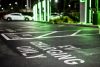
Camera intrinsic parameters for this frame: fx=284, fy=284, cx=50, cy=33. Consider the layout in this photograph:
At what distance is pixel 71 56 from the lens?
32.9 feet

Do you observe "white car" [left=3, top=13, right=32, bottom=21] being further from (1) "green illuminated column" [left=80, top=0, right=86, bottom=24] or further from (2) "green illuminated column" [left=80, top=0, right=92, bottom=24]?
(2) "green illuminated column" [left=80, top=0, right=92, bottom=24]

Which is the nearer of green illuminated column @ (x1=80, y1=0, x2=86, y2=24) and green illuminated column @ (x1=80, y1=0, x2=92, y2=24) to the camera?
green illuminated column @ (x1=80, y1=0, x2=92, y2=24)

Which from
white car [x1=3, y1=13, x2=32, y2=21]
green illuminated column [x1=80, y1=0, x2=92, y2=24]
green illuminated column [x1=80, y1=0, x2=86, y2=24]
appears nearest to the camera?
green illuminated column [x1=80, y1=0, x2=92, y2=24]

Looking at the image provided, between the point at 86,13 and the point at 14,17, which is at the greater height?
the point at 86,13

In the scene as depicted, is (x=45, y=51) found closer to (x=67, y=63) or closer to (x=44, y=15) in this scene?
(x=67, y=63)

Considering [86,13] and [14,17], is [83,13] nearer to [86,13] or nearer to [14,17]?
[86,13]

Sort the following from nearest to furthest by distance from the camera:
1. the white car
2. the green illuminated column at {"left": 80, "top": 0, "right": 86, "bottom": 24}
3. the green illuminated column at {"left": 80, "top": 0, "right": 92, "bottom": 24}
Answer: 1. the green illuminated column at {"left": 80, "top": 0, "right": 92, "bottom": 24}
2. the green illuminated column at {"left": 80, "top": 0, "right": 86, "bottom": 24}
3. the white car

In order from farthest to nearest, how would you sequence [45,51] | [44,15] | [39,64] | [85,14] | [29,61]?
[44,15], [85,14], [45,51], [29,61], [39,64]

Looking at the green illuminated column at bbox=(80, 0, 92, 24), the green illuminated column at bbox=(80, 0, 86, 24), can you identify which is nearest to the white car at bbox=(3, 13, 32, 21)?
the green illuminated column at bbox=(80, 0, 86, 24)

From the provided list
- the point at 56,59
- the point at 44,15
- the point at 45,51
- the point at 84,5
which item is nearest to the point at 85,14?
the point at 84,5

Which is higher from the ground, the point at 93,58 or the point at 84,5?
the point at 84,5

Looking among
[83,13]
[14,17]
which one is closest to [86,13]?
[83,13]

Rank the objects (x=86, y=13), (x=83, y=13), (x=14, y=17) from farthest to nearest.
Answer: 1. (x=14, y=17)
2. (x=83, y=13)
3. (x=86, y=13)

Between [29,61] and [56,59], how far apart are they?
3.02 ft
